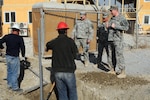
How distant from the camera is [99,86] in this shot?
8.81m

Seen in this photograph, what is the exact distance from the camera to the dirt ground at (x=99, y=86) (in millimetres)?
8156

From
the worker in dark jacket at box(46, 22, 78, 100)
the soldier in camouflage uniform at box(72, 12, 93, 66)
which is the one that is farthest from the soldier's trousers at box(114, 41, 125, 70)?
the worker in dark jacket at box(46, 22, 78, 100)

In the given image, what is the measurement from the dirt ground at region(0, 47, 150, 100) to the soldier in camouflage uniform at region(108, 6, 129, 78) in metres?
0.49

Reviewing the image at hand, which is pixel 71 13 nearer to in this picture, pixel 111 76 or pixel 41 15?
pixel 41 15

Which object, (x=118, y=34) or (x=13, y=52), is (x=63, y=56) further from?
(x=118, y=34)

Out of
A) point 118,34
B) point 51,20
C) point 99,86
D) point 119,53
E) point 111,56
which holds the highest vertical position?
point 51,20

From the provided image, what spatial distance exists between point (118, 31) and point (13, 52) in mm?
3108

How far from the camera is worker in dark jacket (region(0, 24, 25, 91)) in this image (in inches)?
350

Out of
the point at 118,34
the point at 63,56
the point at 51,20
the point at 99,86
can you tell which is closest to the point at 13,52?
the point at 63,56

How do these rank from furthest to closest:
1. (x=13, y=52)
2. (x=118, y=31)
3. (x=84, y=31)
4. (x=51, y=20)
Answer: (x=51, y=20), (x=84, y=31), (x=118, y=31), (x=13, y=52)

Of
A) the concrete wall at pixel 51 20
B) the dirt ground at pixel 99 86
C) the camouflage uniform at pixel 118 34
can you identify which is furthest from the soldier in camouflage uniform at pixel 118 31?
the concrete wall at pixel 51 20

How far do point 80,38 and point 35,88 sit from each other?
9.79 ft

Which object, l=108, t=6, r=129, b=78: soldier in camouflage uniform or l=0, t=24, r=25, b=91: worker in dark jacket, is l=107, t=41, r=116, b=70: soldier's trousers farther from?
l=0, t=24, r=25, b=91: worker in dark jacket

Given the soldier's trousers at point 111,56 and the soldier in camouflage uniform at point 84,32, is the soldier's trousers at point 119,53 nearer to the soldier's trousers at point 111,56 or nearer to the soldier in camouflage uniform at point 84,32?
the soldier's trousers at point 111,56
